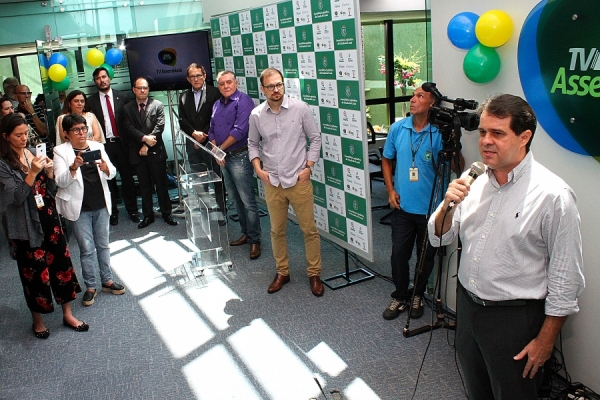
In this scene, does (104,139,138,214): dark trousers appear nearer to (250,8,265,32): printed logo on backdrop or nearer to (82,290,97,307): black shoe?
(82,290,97,307): black shoe

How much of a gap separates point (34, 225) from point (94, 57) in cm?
371

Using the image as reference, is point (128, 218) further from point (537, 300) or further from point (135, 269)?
point (537, 300)

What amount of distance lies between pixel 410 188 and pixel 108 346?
230cm

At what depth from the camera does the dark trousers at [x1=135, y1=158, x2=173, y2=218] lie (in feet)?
21.0

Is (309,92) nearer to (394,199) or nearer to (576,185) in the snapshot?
(394,199)

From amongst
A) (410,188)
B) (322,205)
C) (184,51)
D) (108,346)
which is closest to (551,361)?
(410,188)

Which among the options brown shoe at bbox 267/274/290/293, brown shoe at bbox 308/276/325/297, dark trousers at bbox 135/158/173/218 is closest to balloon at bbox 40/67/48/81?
dark trousers at bbox 135/158/173/218

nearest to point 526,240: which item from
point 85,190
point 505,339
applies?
point 505,339

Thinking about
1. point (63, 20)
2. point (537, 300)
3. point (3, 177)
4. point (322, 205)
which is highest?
point (63, 20)

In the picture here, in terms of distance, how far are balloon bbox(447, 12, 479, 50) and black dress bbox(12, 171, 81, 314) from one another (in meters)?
2.82

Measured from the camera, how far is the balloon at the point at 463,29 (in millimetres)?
3174

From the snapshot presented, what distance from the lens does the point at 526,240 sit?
6.37ft

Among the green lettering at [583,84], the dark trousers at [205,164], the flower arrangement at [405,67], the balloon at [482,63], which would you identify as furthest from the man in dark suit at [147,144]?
the green lettering at [583,84]

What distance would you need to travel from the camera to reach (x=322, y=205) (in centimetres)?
477
